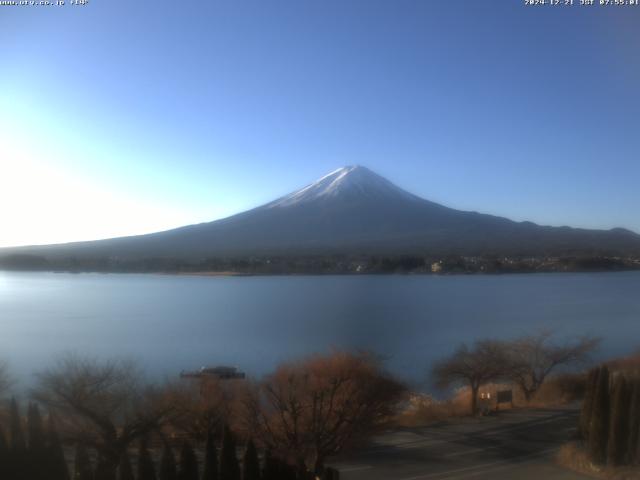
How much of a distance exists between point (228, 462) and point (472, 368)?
16.3ft

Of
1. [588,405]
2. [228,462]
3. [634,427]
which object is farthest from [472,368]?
[228,462]

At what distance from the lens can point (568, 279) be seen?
1792 cm

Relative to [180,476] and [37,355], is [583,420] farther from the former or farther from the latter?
[37,355]

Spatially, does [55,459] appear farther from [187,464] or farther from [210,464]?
[210,464]

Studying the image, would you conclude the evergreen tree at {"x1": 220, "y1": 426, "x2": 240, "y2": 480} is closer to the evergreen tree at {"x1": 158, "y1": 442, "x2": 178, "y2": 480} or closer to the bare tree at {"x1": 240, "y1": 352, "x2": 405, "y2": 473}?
the evergreen tree at {"x1": 158, "y1": 442, "x2": 178, "y2": 480}

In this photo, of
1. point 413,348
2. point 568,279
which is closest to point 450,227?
point 568,279

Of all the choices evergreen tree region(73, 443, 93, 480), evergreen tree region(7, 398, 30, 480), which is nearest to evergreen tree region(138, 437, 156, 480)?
evergreen tree region(73, 443, 93, 480)

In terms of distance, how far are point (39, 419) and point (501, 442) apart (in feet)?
15.5

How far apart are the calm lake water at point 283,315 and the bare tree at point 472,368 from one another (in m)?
0.33

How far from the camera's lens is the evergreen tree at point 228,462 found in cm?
468

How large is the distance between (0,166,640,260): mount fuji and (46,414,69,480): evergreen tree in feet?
41.3

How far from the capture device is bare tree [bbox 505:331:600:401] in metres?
9.05

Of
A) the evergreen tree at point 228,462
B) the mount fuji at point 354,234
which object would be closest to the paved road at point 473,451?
the evergreen tree at point 228,462

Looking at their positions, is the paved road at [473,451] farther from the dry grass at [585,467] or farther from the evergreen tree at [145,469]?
the evergreen tree at [145,469]
